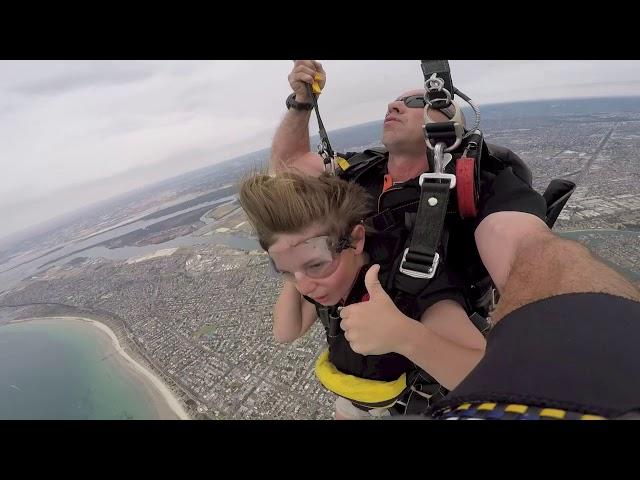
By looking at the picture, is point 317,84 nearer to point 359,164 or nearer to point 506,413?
point 359,164

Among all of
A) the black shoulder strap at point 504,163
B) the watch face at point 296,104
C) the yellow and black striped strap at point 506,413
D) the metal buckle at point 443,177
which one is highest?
the watch face at point 296,104

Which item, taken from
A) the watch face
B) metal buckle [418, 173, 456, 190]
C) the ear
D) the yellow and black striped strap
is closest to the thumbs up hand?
the ear

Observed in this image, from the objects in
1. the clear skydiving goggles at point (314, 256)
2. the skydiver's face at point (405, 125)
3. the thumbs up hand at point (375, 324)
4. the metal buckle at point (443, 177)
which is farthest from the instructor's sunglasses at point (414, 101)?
the thumbs up hand at point (375, 324)

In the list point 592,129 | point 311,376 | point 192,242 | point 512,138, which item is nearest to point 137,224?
point 192,242

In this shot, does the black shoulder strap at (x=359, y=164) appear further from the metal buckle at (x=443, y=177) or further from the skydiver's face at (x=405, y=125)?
the metal buckle at (x=443, y=177)

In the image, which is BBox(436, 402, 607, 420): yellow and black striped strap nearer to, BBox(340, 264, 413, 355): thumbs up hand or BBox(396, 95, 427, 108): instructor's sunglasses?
BBox(340, 264, 413, 355): thumbs up hand

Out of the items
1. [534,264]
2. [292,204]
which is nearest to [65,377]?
[292,204]
